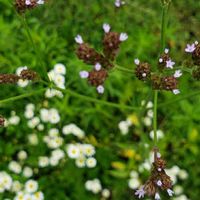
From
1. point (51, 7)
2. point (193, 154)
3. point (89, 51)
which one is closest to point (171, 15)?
point (51, 7)

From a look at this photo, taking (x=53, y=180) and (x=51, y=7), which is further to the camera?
(x=51, y=7)

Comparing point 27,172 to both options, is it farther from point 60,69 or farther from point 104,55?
point 104,55

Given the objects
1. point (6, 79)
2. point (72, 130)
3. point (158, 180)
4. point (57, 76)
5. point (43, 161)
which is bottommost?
point (158, 180)

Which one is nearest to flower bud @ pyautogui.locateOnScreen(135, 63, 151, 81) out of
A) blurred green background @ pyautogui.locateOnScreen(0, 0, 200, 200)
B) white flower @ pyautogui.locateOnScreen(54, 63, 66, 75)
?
Answer: blurred green background @ pyautogui.locateOnScreen(0, 0, 200, 200)

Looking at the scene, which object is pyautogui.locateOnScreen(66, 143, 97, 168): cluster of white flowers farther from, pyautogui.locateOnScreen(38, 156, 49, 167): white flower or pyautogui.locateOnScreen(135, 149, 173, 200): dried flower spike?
pyautogui.locateOnScreen(135, 149, 173, 200): dried flower spike

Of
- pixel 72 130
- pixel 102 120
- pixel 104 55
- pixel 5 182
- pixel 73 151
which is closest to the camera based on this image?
pixel 104 55

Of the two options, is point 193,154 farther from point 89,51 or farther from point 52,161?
point 89,51

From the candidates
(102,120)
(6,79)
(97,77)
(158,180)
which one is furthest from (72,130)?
(97,77)
